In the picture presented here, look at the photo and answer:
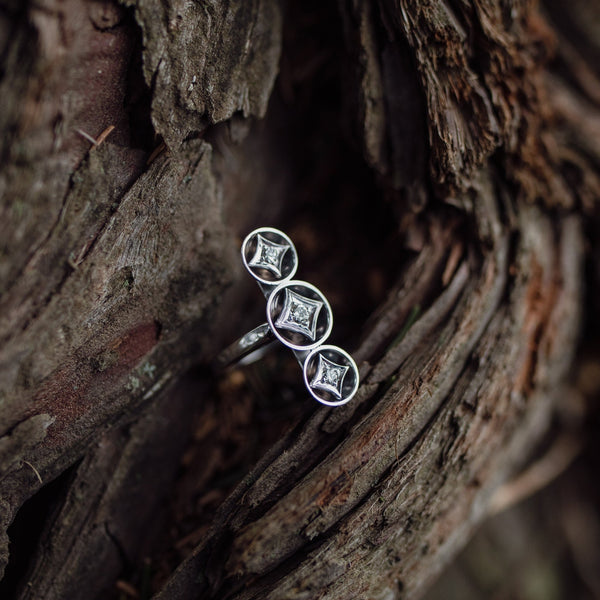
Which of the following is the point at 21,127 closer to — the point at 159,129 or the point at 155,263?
the point at 159,129

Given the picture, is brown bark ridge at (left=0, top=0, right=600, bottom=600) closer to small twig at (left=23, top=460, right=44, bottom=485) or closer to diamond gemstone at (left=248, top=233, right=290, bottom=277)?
small twig at (left=23, top=460, right=44, bottom=485)

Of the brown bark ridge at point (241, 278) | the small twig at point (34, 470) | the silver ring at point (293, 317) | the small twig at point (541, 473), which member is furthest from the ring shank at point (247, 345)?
the small twig at point (541, 473)

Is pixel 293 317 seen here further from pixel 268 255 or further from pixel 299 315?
pixel 268 255

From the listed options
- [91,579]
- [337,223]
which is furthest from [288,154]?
[91,579]

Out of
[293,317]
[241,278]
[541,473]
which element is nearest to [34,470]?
[293,317]

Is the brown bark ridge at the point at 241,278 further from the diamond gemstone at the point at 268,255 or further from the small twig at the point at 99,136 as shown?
the diamond gemstone at the point at 268,255

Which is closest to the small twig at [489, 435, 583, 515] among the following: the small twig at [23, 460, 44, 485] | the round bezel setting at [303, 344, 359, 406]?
the round bezel setting at [303, 344, 359, 406]

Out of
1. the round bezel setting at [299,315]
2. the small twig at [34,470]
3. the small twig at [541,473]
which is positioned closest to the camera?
the small twig at [34,470]
